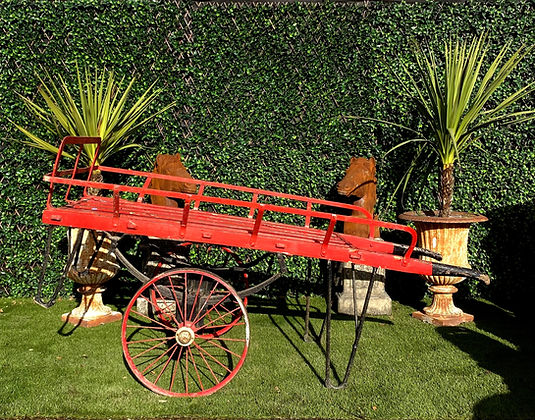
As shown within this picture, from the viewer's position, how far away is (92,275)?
16.4 feet

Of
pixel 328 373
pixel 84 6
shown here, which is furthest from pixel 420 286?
pixel 84 6

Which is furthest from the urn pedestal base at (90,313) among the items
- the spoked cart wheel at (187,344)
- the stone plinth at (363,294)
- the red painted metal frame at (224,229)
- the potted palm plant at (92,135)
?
the stone plinth at (363,294)

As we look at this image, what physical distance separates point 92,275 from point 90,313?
0.40 metres

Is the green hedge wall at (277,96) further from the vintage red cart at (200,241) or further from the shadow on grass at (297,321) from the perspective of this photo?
the vintage red cart at (200,241)

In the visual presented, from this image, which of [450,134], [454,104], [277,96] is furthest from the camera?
[277,96]

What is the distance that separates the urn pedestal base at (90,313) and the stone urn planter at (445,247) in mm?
3182

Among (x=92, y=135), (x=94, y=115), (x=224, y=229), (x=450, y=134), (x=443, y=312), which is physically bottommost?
(x=443, y=312)

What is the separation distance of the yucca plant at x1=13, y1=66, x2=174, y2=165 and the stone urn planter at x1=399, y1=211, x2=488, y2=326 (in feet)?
9.91

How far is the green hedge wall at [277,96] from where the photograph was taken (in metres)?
5.59

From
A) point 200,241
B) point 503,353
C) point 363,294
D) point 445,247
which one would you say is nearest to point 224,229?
point 200,241

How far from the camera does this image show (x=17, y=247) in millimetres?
5672

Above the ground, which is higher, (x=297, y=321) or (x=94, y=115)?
(x=94, y=115)

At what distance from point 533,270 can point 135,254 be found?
179 inches

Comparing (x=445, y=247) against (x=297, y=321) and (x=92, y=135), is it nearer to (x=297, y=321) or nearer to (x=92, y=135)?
(x=297, y=321)
